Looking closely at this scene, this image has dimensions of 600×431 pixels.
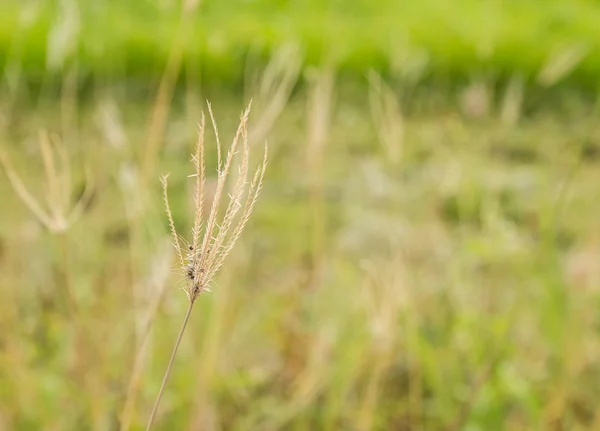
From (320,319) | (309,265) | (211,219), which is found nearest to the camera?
(211,219)

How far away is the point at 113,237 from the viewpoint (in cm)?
144

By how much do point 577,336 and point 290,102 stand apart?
171 cm

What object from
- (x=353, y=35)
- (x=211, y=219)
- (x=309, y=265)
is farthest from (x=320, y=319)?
(x=353, y=35)

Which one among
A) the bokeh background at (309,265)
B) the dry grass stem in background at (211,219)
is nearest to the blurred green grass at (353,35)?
the bokeh background at (309,265)

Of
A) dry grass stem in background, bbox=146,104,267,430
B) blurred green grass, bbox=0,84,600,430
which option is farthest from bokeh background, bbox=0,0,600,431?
dry grass stem in background, bbox=146,104,267,430

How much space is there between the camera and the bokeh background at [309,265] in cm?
68

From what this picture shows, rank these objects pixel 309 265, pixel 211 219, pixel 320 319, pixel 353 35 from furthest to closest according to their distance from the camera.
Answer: pixel 353 35 → pixel 309 265 → pixel 320 319 → pixel 211 219

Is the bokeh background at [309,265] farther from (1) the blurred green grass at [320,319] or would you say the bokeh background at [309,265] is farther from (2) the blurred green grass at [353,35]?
(2) the blurred green grass at [353,35]

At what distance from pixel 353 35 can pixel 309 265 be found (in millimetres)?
2095

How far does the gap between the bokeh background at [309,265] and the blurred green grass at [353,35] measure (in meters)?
0.22

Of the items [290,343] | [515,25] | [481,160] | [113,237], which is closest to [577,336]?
[290,343]

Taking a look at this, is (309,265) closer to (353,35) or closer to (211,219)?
(211,219)

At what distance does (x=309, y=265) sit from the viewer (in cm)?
126

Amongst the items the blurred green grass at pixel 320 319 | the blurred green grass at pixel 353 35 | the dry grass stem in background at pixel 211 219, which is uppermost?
the blurred green grass at pixel 353 35
